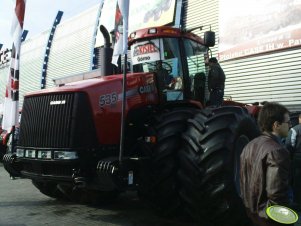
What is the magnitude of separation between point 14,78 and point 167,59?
9.11 feet

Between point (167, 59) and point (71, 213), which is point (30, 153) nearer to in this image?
point (71, 213)

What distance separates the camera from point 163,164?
540 cm

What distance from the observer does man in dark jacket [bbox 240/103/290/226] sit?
109 inches

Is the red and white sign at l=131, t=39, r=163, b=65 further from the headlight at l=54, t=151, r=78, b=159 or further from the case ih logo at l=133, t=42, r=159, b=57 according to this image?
the headlight at l=54, t=151, r=78, b=159

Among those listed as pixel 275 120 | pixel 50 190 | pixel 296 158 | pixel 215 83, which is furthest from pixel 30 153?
pixel 296 158

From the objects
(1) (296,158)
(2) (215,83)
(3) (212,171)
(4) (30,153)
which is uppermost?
(2) (215,83)

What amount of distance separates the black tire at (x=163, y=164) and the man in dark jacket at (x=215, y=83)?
1.47 metres

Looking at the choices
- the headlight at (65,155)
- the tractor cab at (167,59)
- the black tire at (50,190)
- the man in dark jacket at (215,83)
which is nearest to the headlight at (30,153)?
the headlight at (65,155)

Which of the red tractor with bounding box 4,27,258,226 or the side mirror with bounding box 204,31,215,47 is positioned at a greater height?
the side mirror with bounding box 204,31,215,47

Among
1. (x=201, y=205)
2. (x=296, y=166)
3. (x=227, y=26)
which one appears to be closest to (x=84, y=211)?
(x=201, y=205)

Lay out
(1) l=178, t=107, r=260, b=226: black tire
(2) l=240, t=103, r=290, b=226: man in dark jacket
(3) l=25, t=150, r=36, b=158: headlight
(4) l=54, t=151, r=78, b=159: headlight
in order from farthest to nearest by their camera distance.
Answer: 1. (3) l=25, t=150, r=36, b=158: headlight
2. (4) l=54, t=151, r=78, b=159: headlight
3. (1) l=178, t=107, r=260, b=226: black tire
4. (2) l=240, t=103, r=290, b=226: man in dark jacket

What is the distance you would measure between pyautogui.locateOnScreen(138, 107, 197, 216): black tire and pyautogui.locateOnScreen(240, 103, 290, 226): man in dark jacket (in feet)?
7.34

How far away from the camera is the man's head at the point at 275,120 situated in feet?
9.95

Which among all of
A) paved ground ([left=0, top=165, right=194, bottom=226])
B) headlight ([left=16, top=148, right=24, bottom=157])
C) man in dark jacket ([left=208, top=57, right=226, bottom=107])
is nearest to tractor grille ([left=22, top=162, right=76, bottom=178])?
headlight ([left=16, top=148, right=24, bottom=157])
